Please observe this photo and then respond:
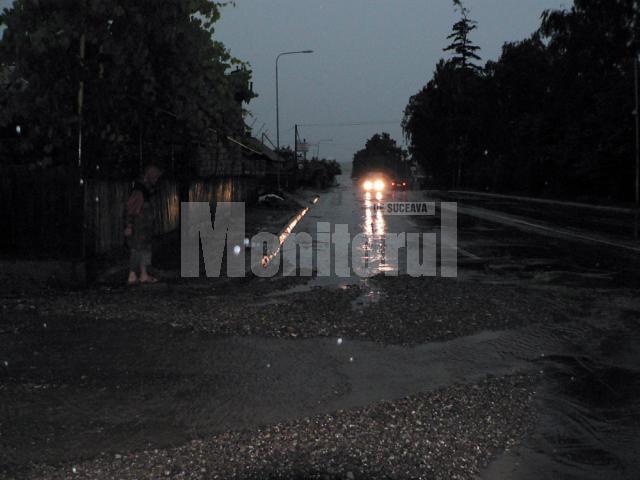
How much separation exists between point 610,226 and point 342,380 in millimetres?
18707

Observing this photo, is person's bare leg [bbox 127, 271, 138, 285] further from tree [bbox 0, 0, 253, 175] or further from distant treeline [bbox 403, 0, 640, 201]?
distant treeline [bbox 403, 0, 640, 201]

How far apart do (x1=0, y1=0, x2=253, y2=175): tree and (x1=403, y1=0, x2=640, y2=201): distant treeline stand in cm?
2841

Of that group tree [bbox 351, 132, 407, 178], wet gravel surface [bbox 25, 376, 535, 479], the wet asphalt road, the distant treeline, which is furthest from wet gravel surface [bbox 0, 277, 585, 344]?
tree [bbox 351, 132, 407, 178]

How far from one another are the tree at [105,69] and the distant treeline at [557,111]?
28411 mm

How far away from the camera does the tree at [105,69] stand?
1012cm

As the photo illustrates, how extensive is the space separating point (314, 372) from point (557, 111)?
43174 millimetres

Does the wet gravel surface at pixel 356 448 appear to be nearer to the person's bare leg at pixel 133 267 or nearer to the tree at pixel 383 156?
the person's bare leg at pixel 133 267

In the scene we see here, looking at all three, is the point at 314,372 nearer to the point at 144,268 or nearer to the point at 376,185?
the point at 144,268

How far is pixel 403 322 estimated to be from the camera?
7789 millimetres

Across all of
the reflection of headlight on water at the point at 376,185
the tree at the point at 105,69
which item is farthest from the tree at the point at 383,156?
the tree at the point at 105,69

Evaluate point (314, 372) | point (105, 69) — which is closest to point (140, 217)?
point (105, 69)

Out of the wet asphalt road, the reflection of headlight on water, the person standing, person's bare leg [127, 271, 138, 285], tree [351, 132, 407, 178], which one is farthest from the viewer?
tree [351, 132, 407, 178]

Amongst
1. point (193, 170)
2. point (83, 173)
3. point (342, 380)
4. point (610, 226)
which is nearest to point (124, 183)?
point (83, 173)

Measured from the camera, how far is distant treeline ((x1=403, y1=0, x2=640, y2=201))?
37219 mm
